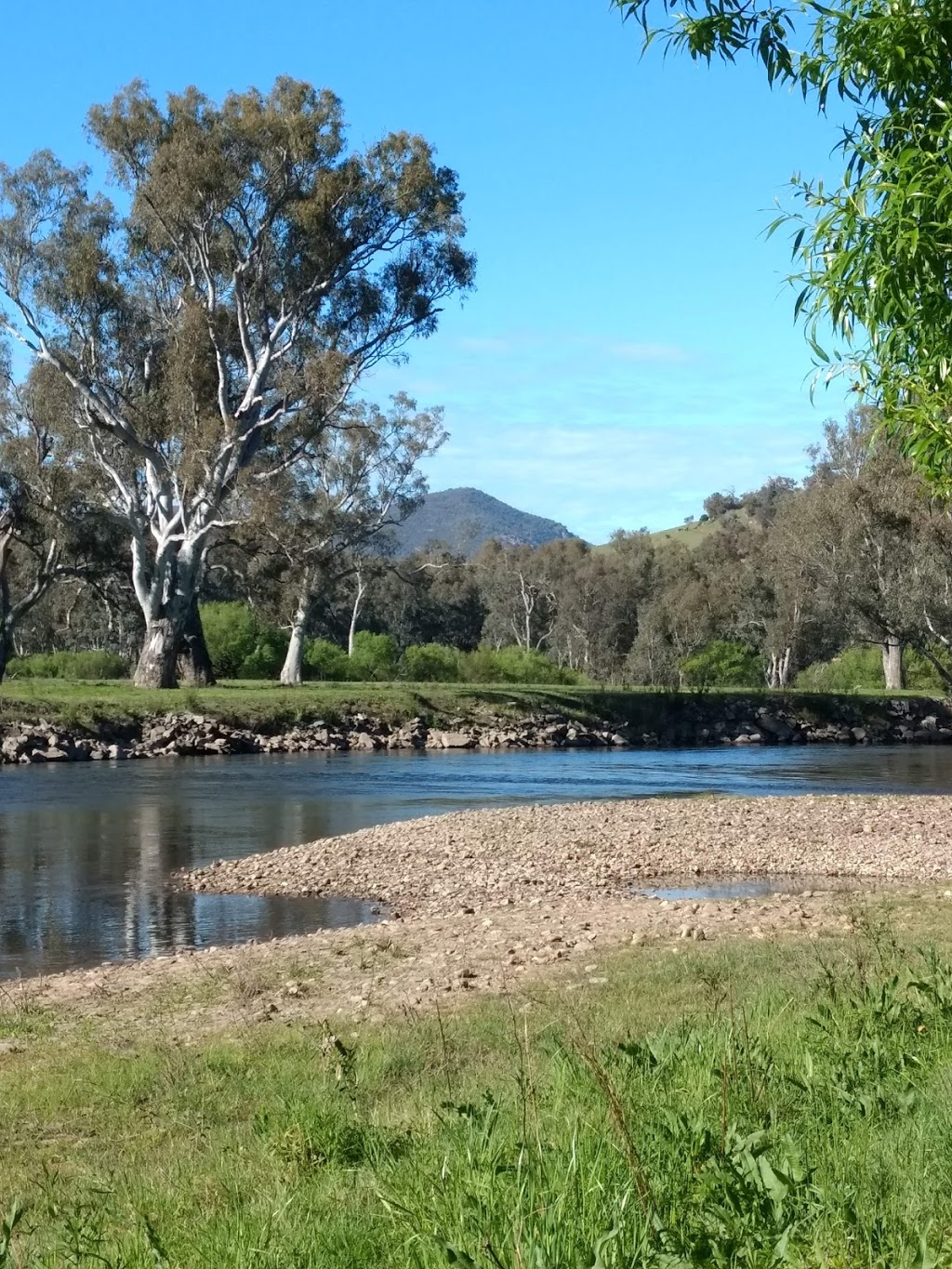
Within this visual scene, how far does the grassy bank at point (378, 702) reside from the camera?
3847cm

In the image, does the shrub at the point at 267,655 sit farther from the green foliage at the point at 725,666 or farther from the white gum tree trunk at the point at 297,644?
the green foliage at the point at 725,666

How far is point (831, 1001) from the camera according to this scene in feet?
20.7

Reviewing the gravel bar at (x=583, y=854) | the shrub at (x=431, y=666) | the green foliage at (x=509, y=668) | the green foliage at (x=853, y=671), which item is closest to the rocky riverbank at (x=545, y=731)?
the green foliage at (x=509, y=668)

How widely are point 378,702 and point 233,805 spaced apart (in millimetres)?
18440

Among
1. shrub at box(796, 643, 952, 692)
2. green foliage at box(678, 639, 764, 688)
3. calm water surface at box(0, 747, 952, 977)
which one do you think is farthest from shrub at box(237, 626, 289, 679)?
shrub at box(796, 643, 952, 692)

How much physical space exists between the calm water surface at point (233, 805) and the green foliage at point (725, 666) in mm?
25994

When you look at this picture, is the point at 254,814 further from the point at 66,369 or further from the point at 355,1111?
the point at 66,369

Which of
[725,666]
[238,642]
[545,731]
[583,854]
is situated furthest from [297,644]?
[583,854]

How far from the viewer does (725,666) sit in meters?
71.6

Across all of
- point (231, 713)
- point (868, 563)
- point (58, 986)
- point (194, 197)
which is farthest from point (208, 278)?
point (58, 986)

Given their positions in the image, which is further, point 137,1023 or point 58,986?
point 58,986

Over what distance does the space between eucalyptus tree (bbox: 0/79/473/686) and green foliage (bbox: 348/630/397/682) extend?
16460mm

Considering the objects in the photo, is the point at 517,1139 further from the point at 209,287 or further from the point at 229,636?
the point at 229,636

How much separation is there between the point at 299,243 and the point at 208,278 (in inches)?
119
